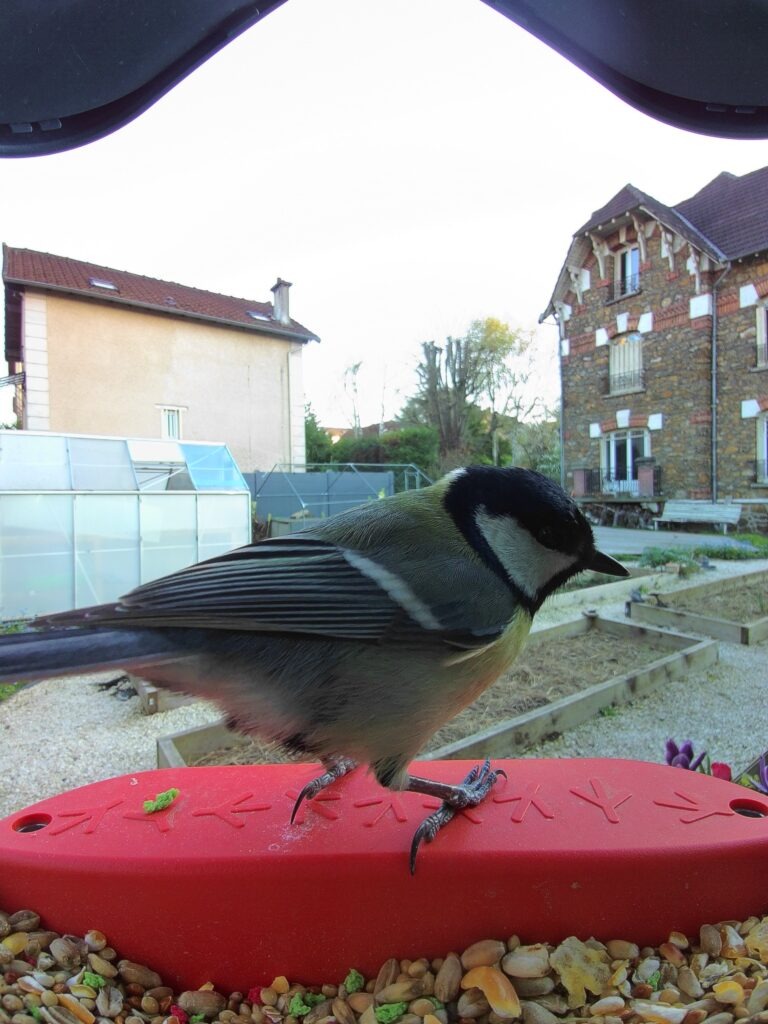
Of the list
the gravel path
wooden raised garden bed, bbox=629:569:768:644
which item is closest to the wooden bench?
wooden raised garden bed, bbox=629:569:768:644

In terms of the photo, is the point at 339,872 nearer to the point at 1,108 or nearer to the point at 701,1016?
the point at 701,1016

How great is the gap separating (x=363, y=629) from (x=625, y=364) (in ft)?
41.4

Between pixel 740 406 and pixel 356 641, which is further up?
pixel 740 406

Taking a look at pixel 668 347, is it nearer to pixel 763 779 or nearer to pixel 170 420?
pixel 170 420

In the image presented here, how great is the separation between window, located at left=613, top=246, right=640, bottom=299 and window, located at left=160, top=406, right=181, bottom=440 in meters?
8.72

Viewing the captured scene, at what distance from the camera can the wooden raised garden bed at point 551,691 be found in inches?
87.6

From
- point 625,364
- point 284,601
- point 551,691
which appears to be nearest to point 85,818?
point 284,601

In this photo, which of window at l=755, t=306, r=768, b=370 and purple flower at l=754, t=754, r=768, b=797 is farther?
window at l=755, t=306, r=768, b=370

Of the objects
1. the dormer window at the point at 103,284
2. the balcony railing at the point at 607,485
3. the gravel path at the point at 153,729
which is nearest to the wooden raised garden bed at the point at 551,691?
the gravel path at the point at 153,729

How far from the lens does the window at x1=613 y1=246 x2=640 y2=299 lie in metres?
11.9

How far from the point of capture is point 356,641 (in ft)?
2.92

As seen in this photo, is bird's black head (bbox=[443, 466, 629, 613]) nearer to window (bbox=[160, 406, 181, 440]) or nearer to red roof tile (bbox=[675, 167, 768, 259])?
window (bbox=[160, 406, 181, 440])

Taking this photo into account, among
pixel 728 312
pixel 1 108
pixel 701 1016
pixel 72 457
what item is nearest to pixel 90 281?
pixel 72 457

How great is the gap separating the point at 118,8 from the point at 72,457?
185 inches
